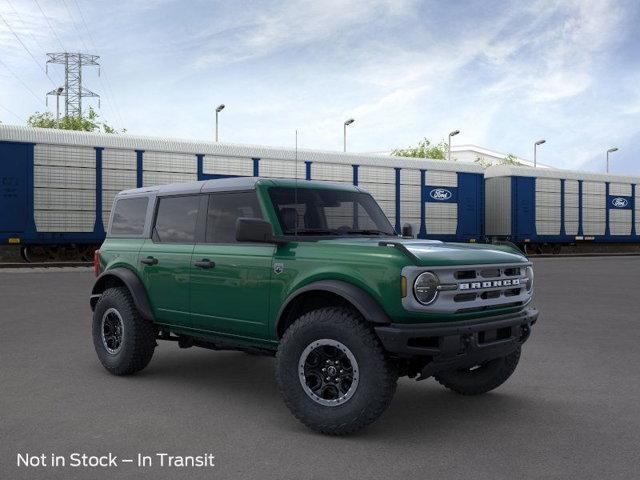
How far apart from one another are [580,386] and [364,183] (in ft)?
71.5

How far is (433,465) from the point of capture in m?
4.11

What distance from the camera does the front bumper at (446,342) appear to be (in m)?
4.45

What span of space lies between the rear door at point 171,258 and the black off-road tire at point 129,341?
269mm

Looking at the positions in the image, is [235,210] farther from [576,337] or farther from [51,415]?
[576,337]

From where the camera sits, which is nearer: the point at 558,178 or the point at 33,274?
the point at 33,274

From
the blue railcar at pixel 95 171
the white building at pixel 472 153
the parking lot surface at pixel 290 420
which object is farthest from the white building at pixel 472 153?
the parking lot surface at pixel 290 420

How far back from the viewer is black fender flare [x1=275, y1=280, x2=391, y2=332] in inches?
180

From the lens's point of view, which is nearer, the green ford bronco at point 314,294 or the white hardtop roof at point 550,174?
the green ford bronco at point 314,294

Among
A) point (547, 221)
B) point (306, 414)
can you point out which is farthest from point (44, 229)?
point (547, 221)

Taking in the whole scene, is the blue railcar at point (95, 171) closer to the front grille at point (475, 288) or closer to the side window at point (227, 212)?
the side window at point (227, 212)

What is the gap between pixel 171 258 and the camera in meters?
6.20

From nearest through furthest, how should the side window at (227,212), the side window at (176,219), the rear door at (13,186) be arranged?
A: the side window at (227,212)
the side window at (176,219)
the rear door at (13,186)

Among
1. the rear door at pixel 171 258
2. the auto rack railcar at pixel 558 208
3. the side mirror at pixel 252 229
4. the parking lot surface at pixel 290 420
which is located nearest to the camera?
the parking lot surface at pixel 290 420

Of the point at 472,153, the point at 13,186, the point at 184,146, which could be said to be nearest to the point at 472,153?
the point at 472,153
